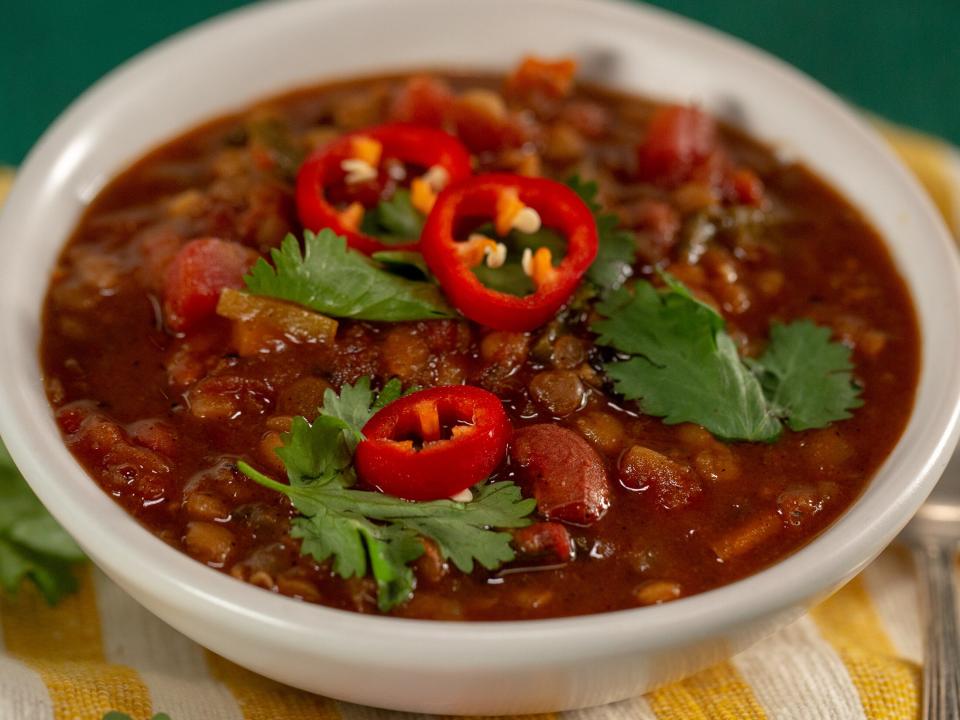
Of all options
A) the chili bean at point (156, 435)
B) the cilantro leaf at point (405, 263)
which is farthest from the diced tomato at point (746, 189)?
the chili bean at point (156, 435)

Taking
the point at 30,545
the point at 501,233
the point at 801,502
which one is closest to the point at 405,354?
the point at 501,233

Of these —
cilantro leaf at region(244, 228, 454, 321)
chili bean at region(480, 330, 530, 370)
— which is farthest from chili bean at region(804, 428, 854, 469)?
cilantro leaf at region(244, 228, 454, 321)

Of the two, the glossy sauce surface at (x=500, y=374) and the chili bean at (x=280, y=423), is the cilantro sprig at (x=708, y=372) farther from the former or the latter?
the chili bean at (x=280, y=423)

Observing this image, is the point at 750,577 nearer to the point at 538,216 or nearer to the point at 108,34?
the point at 538,216

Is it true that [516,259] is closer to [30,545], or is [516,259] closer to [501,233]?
[501,233]

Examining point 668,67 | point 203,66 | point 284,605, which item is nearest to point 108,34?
point 203,66

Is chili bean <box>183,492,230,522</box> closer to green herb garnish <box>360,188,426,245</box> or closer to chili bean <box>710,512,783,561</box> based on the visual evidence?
green herb garnish <box>360,188,426,245</box>
